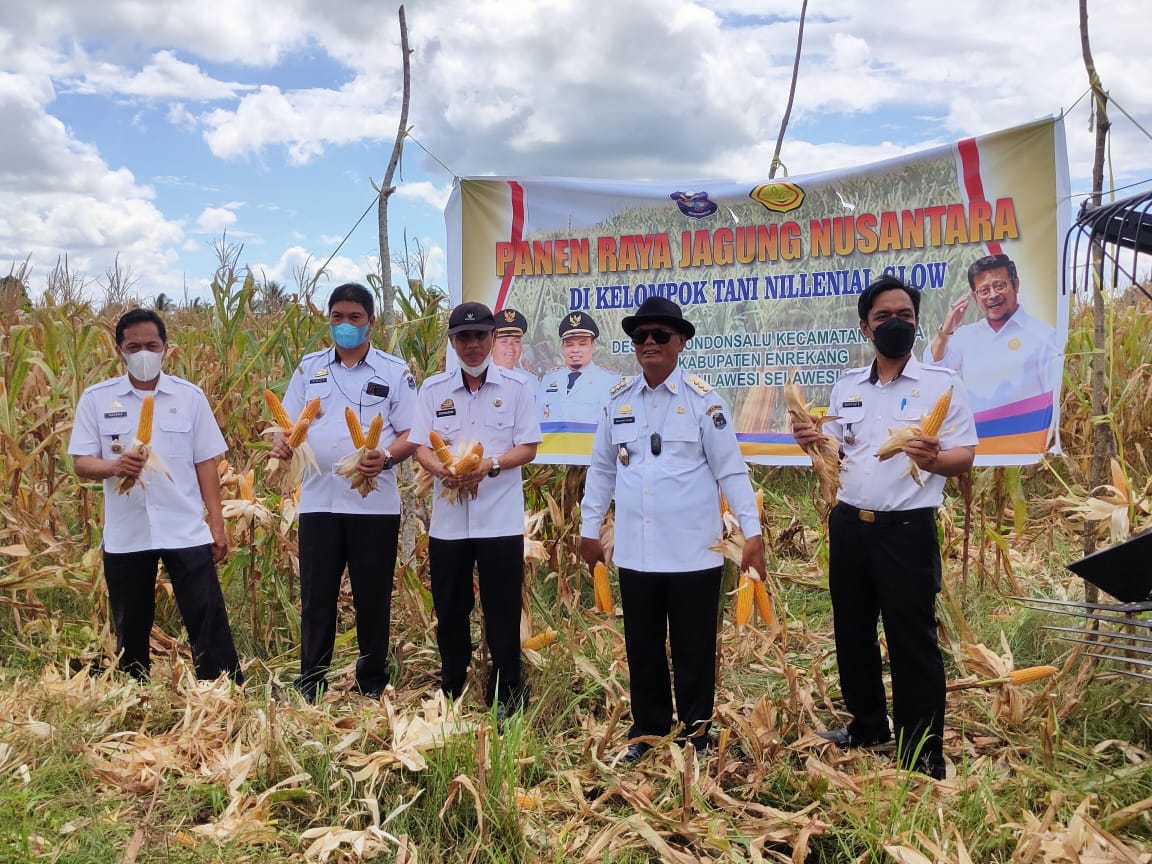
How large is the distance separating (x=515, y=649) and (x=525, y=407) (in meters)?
1.07

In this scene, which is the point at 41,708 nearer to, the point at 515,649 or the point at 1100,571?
the point at 515,649

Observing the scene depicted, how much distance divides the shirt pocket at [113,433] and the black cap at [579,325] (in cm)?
242

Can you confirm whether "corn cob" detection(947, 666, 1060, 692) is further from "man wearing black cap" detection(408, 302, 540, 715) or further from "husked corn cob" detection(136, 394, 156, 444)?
"husked corn cob" detection(136, 394, 156, 444)

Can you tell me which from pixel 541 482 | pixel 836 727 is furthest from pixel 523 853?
pixel 541 482

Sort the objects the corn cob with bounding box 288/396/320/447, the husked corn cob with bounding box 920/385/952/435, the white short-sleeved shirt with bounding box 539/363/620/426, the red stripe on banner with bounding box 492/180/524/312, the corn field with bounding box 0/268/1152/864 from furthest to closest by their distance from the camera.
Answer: the red stripe on banner with bounding box 492/180/524/312, the white short-sleeved shirt with bounding box 539/363/620/426, the corn cob with bounding box 288/396/320/447, the husked corn cob with bounding box 920/385/952/435, the corn field with bounding box 0/268/1152/864

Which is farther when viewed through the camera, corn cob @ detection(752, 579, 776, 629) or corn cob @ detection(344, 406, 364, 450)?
corn cob @ detection(752, 579, 776, 629)

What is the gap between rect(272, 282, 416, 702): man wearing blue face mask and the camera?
4164mm

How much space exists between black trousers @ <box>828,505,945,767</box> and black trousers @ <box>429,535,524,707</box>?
4.44 feet

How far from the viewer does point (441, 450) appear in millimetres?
3928

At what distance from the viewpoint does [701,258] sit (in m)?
5.24

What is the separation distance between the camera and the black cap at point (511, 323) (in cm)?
545

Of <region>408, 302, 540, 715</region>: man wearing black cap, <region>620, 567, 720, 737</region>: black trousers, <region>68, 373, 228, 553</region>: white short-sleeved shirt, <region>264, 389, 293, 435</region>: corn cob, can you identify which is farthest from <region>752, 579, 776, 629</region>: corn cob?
<region>68, 373, 228, 553</region>: white short-sleeved shirt

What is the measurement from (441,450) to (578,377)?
167 centimetres

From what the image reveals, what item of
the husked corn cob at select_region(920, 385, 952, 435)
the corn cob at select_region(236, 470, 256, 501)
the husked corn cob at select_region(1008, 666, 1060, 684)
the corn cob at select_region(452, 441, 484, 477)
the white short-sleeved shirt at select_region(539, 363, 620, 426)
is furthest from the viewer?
the white short-sleeved shirt at select_region(539, 363, 620, 426)
